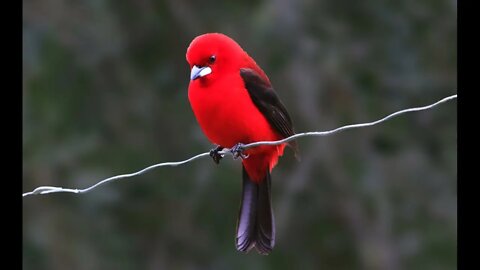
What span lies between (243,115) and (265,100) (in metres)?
0.21

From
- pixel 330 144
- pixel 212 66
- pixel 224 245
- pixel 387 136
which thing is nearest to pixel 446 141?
pixel 387 136

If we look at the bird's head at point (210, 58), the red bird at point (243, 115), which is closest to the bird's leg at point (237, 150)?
the red bird at point (243, 115)

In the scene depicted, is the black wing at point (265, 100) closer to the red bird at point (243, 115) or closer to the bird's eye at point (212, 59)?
Answer: the red bird at point (243, 115)

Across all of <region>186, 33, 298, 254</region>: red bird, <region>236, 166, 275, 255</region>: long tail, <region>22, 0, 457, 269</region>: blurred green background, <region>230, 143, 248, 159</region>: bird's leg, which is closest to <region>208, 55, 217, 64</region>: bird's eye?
<region>186, 33, 298, 254</region>: red bird

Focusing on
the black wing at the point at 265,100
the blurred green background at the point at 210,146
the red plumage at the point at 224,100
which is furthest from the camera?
the blurred green background at the point at 210,146

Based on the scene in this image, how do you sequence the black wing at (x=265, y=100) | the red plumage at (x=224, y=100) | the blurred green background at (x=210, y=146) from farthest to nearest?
the blurred green background at (x=210, y=146) < the black wing at (x=265, y=100) < the red plumage at (x=224, y=100)

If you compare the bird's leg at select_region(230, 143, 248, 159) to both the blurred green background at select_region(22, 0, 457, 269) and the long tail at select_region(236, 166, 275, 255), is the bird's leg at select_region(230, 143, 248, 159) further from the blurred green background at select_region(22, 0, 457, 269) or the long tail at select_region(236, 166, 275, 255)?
the blurred green background at select_region(22, 0, 457, 269)

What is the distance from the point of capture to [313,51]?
9781 millimetres

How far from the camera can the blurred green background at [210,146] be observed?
31.4 feet

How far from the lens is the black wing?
5410 millimetres

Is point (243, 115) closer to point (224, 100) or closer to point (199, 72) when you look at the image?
point (224, 100)

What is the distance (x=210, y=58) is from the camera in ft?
17.4

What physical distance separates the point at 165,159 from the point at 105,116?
0.81 m

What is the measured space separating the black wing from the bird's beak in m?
0.21
